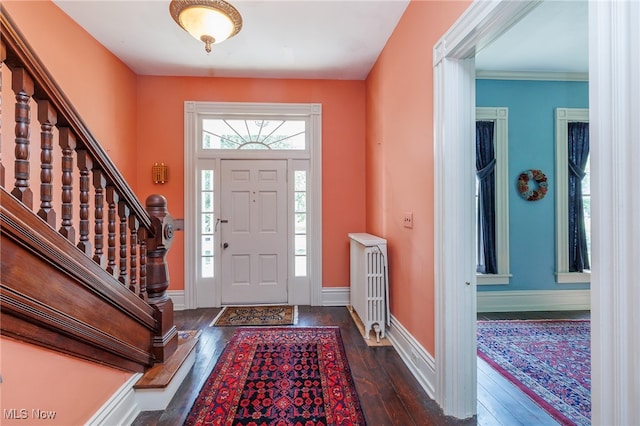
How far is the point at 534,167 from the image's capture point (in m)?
3.52

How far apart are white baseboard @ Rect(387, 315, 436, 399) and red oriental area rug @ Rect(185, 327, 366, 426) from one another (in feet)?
1.56

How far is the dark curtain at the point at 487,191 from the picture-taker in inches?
139

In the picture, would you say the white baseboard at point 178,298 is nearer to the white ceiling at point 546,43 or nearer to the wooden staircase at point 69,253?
the wooden staircase at point 69,253

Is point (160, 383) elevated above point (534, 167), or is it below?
below

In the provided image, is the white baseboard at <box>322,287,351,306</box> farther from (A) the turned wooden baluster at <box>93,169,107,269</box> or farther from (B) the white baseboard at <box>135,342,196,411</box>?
(A) the turned wooden baluster at <box>93,169,107,269</box>

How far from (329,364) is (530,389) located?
4.62 feet

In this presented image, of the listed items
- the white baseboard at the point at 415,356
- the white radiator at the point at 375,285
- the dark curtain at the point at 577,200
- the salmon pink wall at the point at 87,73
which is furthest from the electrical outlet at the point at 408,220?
the salmon pink wall at the point at 87,73

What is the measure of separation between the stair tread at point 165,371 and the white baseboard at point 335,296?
5.97 ft

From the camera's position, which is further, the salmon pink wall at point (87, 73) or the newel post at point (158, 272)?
the salmon pink wall at point (87, 73)

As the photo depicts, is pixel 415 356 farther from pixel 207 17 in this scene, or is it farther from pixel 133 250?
pixel 207 17

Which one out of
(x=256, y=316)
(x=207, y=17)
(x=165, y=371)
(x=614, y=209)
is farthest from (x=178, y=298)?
(x=614, y=209)

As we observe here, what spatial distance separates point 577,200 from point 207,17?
4.35 m

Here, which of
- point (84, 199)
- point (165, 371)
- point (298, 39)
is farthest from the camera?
point (298, 39)

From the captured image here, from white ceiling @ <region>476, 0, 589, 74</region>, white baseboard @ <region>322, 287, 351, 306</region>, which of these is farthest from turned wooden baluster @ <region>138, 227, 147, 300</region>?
white ceiling @ <region>476, 0, 589, 74</region>
